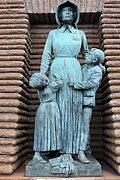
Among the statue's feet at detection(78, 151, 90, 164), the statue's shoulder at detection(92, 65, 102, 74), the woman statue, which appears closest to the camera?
the statue's feet at detection(78, 151, 90, 164)

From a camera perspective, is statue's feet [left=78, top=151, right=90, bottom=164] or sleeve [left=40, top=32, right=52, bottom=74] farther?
sleeve [left=40, top=32, right=52, bottom=74]

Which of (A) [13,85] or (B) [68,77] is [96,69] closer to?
(B) [68,77]

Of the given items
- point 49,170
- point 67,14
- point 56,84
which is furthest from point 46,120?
point 67,14

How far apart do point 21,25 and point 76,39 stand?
5.80 feet

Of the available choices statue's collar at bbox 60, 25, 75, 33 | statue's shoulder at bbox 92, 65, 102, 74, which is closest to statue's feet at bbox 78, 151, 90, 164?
Answer: statue's shoulder at bbox 92, 65, 102, 74

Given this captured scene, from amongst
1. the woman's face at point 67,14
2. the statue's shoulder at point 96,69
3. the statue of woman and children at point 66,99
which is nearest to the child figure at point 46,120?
the statue of woman and children at point 66,99

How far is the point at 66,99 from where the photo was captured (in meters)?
3.91

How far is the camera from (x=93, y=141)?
16.8 ft

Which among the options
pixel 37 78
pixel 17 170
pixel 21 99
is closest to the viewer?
pixel 37 78

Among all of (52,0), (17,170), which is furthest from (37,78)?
(52,0)

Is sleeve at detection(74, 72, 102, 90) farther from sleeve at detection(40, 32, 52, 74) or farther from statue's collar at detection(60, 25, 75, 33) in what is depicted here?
statue's collar at detection(60, 25, 75, 33)

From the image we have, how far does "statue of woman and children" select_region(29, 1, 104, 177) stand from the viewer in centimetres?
373

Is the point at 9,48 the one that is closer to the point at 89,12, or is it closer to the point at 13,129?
the point at 13,129

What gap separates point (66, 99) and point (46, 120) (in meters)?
0.57
